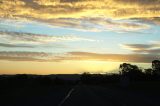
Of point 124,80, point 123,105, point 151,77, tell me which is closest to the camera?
point 123,105

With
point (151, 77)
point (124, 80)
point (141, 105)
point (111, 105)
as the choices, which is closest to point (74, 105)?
point (111, 105)

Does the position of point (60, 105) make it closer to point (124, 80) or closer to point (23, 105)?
point (23, 105)

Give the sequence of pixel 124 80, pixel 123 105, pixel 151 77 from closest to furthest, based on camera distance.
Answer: pixel 123 105 → pixel 124 80 → pixel 151 77

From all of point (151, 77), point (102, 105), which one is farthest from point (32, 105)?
point (151, 77)

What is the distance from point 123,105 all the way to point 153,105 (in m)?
1.76

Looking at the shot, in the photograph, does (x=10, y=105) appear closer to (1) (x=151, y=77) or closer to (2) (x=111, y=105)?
(2) (x=111, y=105)

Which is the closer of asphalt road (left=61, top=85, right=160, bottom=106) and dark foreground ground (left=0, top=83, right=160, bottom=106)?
asphalt road (left=61, top=85, right=160, bottom=106)

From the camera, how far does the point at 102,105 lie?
26.9 m

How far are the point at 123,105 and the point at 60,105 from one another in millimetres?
3756

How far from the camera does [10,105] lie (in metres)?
26.4

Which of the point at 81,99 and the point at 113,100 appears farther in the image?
the point at 81,99

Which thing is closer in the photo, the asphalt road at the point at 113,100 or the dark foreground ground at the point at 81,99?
the asphalt road at the point at 113,100

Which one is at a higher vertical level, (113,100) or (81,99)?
(113,100)

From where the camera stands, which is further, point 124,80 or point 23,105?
point 124,80
